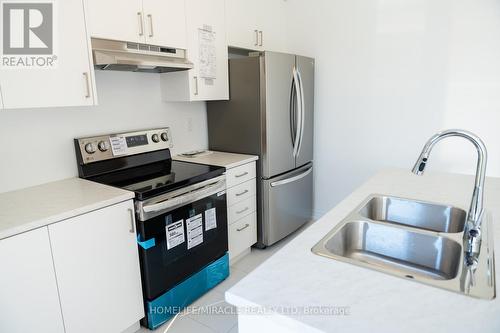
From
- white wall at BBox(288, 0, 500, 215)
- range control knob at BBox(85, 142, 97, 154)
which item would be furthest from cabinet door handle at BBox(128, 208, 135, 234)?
white wall at BBox(288, 0, 500, 215)

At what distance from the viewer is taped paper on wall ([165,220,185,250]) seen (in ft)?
6.33

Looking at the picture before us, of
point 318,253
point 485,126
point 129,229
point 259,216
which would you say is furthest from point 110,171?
point 485,126

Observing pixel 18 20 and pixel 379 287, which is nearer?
pixel 379 287

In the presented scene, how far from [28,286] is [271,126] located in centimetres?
190

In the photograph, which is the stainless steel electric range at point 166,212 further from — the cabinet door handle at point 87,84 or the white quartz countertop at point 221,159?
the cabinet door handle at point 87,84

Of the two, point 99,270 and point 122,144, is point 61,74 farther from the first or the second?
point 99,270

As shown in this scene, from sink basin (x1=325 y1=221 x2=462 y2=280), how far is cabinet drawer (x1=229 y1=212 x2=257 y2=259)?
1.37m

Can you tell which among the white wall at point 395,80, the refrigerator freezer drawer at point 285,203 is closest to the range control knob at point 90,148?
the refrigerator freezer drawer at point 285,203

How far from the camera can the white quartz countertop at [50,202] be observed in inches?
55.6

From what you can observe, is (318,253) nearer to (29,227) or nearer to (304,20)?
(29,227)

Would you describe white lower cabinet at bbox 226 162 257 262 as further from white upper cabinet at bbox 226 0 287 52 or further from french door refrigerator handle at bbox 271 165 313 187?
white upper cabinet at bbox 226 0 287 52

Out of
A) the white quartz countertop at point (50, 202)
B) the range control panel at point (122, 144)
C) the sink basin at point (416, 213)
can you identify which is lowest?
the sink basin at point (416, 213)

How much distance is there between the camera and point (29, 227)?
4.57ft

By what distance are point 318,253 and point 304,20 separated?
287 cm
